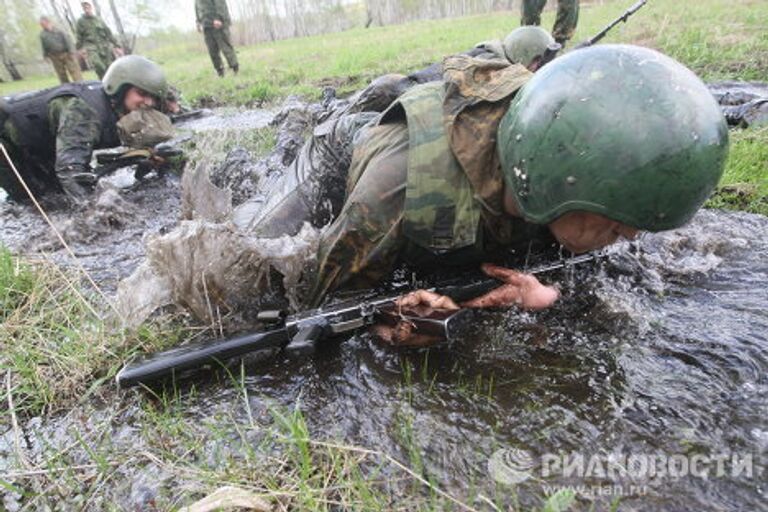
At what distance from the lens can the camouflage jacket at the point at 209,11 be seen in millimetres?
11720

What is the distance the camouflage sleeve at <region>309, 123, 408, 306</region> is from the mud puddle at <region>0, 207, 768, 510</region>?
1.18ft

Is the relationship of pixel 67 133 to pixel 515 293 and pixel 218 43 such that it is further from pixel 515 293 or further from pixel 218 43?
pixel 218 43

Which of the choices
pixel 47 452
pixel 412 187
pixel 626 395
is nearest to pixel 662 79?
pixel 412 187

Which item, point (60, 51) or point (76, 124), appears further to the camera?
point (60, 51)

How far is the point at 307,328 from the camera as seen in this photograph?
221 centimetres

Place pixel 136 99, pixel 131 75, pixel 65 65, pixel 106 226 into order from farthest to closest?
pixel 65 65
pixel 136 99
pixel 131 75
pixel 106 226

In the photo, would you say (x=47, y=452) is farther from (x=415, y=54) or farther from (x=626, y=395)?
(x=415, y=54)

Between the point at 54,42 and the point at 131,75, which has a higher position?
the point at 54,42

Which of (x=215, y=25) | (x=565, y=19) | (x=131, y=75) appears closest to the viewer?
(x=131, y=75)

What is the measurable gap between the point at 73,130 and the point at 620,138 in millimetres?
5439

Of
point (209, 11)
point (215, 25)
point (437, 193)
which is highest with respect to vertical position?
point (209, 11)

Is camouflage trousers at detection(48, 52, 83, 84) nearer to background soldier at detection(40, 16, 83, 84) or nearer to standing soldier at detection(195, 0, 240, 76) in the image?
background soldier at detection(40, 16, 83, 84)

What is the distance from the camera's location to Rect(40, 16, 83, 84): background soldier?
13016 millimetres

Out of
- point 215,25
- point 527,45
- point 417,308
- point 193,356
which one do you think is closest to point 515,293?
→ point 417,308
